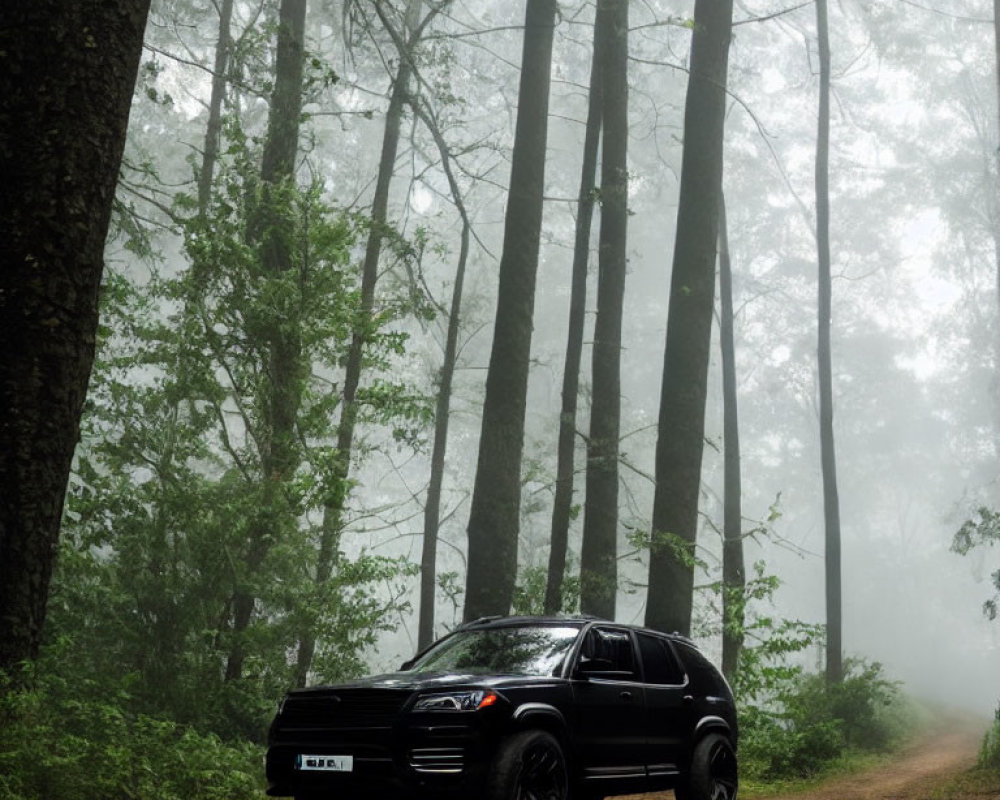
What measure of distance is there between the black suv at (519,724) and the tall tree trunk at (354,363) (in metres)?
4.29

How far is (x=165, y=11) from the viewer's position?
88.5 feet

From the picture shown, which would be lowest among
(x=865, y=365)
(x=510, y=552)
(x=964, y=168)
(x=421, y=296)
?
(x=510, y=552)

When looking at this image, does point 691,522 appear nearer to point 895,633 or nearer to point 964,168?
point 964,168

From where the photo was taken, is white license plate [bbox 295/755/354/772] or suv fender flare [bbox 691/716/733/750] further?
suv fender flare [bbox 691/716/733/750]

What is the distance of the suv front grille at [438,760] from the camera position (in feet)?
21.6

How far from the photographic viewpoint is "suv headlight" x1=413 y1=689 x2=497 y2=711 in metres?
6.77

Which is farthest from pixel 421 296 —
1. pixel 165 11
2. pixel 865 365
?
pixel 865 365

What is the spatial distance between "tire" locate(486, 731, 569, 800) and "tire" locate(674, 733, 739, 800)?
2.10 meters

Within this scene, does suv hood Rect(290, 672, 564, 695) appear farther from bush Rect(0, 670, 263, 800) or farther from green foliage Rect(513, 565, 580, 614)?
green foliage Rect(513, 565, 580, 614)

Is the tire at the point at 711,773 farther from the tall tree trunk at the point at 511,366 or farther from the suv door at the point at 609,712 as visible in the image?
the tall tree trunk at the point at 511,366

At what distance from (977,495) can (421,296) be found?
162 feet

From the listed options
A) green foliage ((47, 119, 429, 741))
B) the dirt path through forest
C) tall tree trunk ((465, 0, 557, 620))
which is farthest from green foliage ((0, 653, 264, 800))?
the dirt path through forest

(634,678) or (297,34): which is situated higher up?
(297,34)

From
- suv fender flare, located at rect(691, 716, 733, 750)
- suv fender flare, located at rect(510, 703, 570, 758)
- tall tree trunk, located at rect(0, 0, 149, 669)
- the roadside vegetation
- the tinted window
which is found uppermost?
tall tree trunk, located at rect(0, 0, 149, 669)
